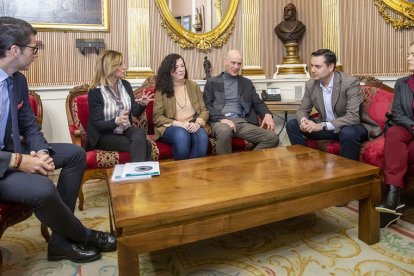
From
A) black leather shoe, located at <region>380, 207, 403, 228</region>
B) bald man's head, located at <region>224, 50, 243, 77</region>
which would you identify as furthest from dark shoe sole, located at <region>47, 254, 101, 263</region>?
bald man's head, located at <region>224, 50, 243, 77</region>

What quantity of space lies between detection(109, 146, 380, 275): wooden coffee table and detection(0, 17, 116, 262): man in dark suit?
0.30 m

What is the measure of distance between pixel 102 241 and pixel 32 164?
21.9 inches

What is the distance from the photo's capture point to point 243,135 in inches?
122

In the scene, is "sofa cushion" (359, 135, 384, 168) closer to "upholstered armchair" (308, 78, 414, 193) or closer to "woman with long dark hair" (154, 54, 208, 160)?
"upholstered armchair" (308, 78, 414, 193)

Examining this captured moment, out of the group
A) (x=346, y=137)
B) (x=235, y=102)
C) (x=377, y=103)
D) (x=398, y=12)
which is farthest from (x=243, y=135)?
(x=398, y=12)

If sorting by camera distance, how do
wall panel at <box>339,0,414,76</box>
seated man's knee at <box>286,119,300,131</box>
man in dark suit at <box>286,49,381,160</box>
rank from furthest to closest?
wall panel at <box>339,0,414,76</box>, seated man's knee at <box>286,119,300,131</box>, man in dark suit at <box>286,49,381,160</box>

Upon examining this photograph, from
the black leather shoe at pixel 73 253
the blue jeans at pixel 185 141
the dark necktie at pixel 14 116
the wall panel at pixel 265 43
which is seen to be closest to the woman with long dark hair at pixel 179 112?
the blue jeans at pixel 185 141

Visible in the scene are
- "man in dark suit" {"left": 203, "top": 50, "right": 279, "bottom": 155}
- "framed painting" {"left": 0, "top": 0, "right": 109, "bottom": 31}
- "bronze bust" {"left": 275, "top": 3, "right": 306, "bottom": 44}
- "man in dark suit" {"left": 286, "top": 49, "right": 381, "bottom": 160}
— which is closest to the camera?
"man in dark suit" {"left": 286, "top": 49, "right": 381, "bottom": 160}

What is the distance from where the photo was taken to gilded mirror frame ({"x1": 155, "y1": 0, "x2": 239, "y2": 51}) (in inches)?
150

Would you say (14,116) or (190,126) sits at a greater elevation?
(14,116)

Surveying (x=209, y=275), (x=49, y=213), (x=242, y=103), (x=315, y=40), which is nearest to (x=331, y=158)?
(x=209, y=275)

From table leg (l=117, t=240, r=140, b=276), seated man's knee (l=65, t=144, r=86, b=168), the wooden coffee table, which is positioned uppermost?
seated man's knee (l=65, t=144, r=86, b=168)

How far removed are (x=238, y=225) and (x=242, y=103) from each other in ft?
6.32

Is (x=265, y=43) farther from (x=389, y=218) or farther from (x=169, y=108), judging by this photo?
(x=389, y=218)
